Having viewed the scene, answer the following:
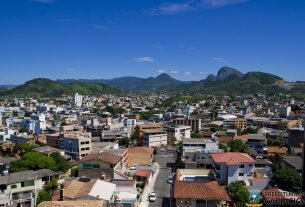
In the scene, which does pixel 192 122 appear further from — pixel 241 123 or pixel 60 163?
pixel 60 163

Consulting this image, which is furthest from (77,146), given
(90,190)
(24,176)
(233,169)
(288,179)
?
(288,179)

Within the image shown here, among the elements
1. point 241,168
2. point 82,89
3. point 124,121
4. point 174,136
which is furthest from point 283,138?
point 82,89

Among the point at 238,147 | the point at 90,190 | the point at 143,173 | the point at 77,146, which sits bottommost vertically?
the point at 143,173

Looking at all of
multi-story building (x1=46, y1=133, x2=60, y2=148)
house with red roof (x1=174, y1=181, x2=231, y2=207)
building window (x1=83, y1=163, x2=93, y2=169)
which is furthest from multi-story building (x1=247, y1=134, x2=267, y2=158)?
multi-story building (x1=46, y1=133, x2=60, y2=148)

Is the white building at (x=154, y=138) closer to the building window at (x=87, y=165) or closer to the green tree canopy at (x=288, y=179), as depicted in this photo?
the building window at (x=87, y=165)

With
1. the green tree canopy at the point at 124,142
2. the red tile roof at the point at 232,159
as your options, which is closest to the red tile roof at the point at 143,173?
the red tile roof at the point at 232,159

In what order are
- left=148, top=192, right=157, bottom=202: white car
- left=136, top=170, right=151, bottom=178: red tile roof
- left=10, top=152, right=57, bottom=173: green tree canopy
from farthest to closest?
left=136, top=170, right=151, bottom=178: red tile roof, left=10, top=152, right=57, bottom=173: green tree canopy, left=148, top=192, right=157, bottom=202: white car

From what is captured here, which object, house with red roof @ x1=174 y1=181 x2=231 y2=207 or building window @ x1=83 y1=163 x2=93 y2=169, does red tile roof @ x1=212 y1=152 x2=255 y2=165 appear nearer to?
house with red roof @ x1=174 y1=181 x2=231 y2=207
